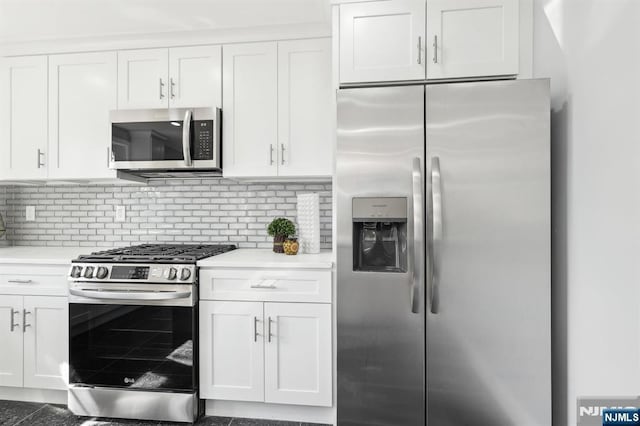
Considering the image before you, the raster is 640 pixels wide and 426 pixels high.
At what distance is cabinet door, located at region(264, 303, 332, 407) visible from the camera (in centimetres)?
216

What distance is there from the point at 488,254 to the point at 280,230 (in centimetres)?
137

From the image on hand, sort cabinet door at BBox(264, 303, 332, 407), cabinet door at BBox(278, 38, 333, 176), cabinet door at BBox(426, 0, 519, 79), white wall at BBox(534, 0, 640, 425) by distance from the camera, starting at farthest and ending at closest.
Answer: cabinet door at BBox(278, 38, 333, 176) → cabinet door at BBox(264, 303, 332, 407) → cabinet door at BBox(426, 0, 519, 79) → white wall at BBox(534, 0, 640, 425)

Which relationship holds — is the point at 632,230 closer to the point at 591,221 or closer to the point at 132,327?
the point at 591,221

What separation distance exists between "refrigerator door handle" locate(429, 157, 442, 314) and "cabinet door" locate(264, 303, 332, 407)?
637 millimetres

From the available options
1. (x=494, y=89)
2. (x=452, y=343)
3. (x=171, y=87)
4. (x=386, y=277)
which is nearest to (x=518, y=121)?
(x=494, y=89)

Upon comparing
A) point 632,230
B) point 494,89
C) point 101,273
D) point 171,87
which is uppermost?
point 171,87

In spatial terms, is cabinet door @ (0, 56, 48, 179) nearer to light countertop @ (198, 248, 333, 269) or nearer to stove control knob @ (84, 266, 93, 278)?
stove control knob @ (84, 266, 93, 278)

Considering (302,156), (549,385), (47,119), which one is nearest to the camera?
(549,385)

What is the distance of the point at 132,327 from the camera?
222 centimetres

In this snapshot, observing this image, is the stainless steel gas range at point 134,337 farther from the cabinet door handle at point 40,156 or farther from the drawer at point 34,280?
the cabinet door handle at point 40,156

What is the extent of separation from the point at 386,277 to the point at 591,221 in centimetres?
89

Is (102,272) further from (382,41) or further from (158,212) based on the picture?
(382,41)

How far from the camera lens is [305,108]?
98.0 inches

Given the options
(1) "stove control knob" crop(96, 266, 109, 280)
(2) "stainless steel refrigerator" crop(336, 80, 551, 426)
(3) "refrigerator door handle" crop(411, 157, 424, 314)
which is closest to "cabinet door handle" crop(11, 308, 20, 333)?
(1) "stove control knob" crop(96, 266, 109, 280)
